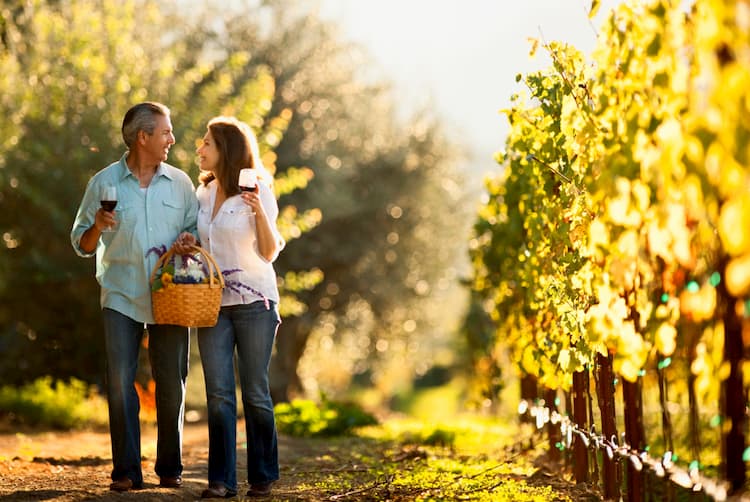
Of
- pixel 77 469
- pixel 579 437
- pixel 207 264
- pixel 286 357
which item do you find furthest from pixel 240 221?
pixel 286 357

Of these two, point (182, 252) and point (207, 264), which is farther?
point (182, 252)

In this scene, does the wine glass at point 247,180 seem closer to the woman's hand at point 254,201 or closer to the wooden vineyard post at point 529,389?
the woman's hand at point 254,201

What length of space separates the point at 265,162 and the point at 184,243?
7500mm

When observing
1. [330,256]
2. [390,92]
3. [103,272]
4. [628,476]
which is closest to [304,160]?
[330,256]

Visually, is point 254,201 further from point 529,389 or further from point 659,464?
point 529,389

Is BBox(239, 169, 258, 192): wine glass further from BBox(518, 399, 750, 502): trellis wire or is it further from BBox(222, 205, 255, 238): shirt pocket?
BBox(518, 399, 750, 502): trellis wire

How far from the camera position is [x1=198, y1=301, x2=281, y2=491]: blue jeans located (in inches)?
195

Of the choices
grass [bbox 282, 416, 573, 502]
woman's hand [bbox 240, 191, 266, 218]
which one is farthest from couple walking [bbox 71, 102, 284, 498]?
grass [bbox 282, 416, 573, 502]

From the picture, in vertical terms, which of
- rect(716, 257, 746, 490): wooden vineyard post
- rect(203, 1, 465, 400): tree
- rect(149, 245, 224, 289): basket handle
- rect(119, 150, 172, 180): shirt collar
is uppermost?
rect(203, 1, 465, 400): tree

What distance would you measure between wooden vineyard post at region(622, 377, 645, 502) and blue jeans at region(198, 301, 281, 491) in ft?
5.75

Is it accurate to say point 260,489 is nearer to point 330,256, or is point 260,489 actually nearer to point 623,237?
point 623,237

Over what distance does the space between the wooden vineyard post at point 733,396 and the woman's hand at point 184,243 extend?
275 centimetres

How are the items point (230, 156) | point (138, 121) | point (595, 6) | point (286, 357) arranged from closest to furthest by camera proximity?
point (595, 6) → point (230, 156) → point (138, 121) → point (286, 357)

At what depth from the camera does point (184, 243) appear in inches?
197
